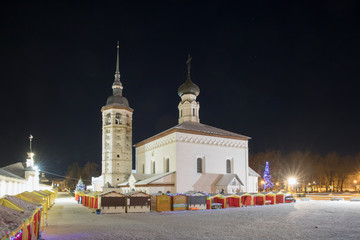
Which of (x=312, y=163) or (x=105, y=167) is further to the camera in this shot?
(x=312, y=163)

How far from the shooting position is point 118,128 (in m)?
48.0

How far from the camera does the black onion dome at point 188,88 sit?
45.2 metres

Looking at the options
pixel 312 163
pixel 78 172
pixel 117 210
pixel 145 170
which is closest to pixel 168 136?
pixel 145 170

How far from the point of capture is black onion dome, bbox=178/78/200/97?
45250 millimetres

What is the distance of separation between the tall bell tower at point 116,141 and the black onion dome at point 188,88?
9.63 meters

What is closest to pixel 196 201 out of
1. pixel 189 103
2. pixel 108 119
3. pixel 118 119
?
Answer: pixel 189 103

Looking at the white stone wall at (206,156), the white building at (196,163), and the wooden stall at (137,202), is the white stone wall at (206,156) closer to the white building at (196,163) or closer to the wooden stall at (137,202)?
the white building at (196,163)

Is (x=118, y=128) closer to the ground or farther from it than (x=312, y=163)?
farther from it

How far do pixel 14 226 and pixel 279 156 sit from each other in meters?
65.1

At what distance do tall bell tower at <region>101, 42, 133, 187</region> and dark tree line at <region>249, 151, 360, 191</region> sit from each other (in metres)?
31.6

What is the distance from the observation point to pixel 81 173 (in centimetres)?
A: 9512

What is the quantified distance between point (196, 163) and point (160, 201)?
35.0ft

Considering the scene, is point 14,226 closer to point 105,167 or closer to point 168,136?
point 168,136

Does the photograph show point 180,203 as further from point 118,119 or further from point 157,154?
point 118,119
